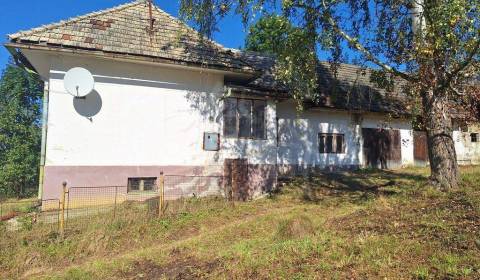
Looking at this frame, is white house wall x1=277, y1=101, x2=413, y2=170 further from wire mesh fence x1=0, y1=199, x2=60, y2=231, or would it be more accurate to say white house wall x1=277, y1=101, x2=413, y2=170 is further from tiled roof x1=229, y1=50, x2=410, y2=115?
wire mesh fence x1=0, y1=199, x2=60, y2=231

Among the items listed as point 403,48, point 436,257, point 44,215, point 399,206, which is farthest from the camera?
point 44,215

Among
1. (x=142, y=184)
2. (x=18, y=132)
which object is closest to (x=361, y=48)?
(x=142, y=184)

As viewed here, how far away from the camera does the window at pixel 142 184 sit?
37.4 ft

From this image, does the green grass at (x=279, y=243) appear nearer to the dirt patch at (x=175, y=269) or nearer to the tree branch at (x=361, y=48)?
the dirt patch at (x=175, y=269)

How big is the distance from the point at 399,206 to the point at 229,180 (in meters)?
5.89

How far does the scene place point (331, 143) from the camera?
17141 millimetres

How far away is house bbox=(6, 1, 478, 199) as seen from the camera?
35.0 ft

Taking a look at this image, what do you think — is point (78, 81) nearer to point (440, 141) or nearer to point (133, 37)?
point (133, 37)

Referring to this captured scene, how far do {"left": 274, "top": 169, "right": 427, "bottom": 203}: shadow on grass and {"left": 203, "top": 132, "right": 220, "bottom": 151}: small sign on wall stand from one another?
270 centimetres

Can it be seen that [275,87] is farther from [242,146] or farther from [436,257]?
[436,257]

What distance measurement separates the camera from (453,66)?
26.7 ft

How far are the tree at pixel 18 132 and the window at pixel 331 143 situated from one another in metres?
29.5

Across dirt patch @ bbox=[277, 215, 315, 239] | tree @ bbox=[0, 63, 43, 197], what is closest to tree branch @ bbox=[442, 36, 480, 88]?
dirt patch @ bbox=[277, 215, 315, 239]

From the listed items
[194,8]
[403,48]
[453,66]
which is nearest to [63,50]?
[194,8]
